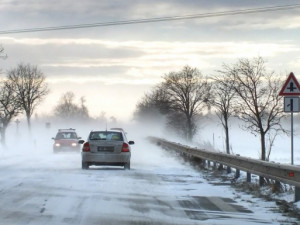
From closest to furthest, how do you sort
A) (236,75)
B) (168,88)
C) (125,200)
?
(125,200) < (236,75) < (168,88)

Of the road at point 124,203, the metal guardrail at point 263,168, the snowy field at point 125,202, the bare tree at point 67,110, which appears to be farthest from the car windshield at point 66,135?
the bare tree at point 67,110

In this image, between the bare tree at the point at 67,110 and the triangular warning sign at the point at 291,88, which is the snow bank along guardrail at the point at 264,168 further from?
the bare tree at the point at 67,110

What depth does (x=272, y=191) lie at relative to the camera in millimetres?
12844

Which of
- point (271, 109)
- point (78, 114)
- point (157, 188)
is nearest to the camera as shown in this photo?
point (157, 188)

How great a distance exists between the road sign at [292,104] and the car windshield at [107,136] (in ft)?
31.1

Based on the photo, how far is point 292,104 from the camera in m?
13.6

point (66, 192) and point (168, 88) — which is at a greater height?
point (168, 88)

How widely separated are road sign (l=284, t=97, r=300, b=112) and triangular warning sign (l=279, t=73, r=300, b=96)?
A: 0.15 metres

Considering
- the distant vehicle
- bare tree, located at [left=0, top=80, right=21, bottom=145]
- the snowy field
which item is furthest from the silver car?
bare tree, located at [left=0, top=80, right=21, bottom=145]

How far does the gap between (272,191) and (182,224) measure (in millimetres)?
4683

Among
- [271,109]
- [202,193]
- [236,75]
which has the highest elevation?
[236,75]

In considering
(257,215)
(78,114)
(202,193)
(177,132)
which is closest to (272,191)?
(202,193)

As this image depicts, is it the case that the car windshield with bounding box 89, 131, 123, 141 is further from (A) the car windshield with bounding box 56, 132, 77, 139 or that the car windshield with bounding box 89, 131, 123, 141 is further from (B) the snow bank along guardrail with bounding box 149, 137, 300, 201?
(A) the car windshield with bounding box 56, 132, 77, 139

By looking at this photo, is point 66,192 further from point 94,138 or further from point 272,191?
point 94,138
